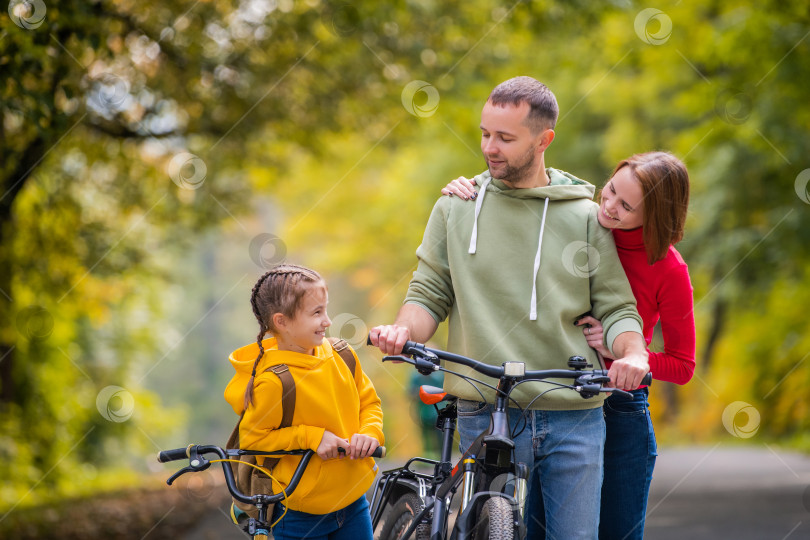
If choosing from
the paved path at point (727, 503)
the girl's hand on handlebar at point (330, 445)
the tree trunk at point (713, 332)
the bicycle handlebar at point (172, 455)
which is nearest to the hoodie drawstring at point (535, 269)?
the girl's hand on handlebar at point (330, 445)

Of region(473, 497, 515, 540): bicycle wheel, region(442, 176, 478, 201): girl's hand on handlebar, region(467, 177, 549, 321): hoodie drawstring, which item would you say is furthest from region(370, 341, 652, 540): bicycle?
region(442, 176, 478, 201): girl's hand on handlebar

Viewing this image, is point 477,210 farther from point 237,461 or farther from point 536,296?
point 237,461

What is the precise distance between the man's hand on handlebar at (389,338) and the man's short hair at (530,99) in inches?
31.5

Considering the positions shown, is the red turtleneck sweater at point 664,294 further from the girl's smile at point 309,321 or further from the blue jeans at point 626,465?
the girl's smile at point 309,321

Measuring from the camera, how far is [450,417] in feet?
12.2

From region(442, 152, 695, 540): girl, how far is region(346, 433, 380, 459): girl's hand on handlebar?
31.7 inches

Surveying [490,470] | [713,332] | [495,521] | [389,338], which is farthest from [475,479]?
[713,332]

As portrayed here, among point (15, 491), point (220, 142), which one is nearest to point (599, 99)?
point (220, 142)

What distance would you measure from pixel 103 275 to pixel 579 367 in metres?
10.00

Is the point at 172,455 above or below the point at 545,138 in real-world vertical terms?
below

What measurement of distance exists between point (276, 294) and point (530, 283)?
2.75 ft

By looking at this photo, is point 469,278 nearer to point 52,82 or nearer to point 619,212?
point 619,212

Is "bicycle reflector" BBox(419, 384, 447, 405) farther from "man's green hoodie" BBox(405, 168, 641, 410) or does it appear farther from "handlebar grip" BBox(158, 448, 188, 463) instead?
"handlebar grip" BBox(158, 448, 188, 463)

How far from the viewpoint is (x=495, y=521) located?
297 centimetres
